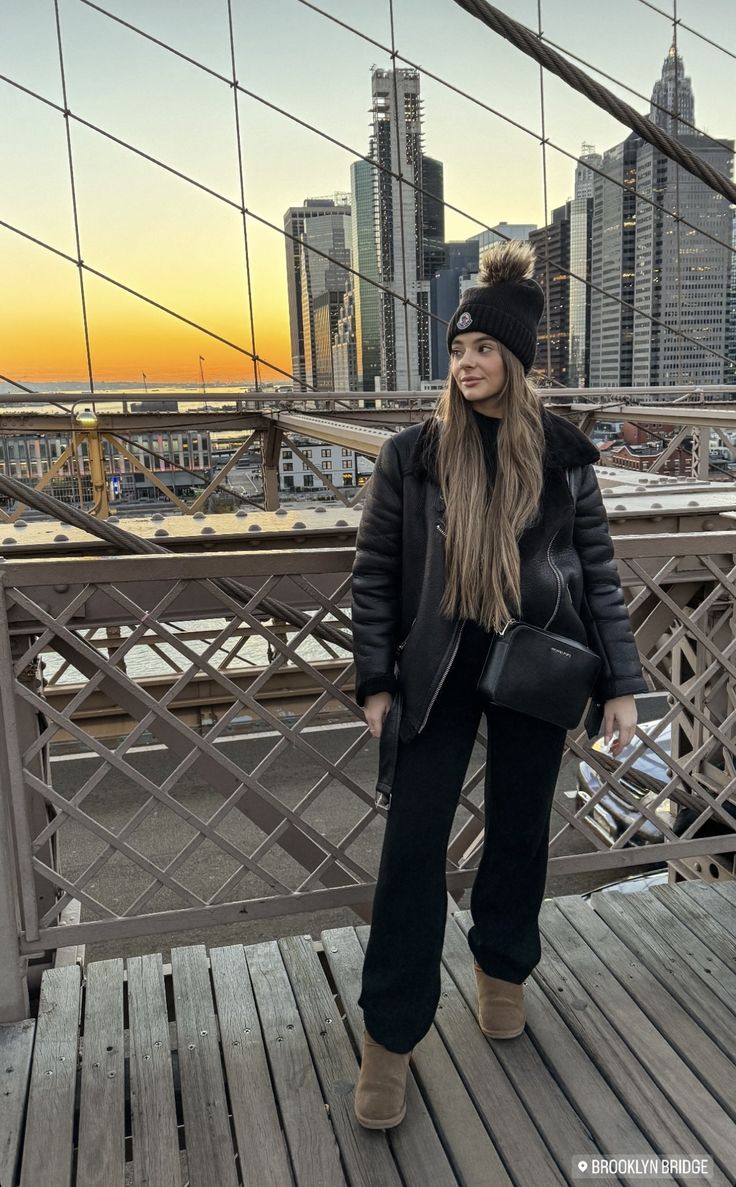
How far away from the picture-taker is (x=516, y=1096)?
5.67ft

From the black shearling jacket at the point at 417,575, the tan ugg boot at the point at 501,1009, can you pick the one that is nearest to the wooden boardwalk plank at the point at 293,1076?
the tan ugg boot at the point at 501,1009

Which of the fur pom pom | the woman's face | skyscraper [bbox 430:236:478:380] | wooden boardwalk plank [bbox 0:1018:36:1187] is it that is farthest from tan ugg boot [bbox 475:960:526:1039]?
skyscraper [bbox 430:236:478:380]

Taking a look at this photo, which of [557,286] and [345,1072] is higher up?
[557,286]

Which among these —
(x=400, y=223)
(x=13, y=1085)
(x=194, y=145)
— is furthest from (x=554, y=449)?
(x=194, y=145)

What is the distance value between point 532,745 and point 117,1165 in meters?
1.10

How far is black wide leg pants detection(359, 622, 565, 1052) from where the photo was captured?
1660 millimetres

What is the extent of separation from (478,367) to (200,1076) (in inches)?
61.0

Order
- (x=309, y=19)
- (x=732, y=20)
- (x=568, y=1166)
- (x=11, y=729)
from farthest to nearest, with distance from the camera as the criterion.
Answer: (x=732, y=20) → (x=309, y=19) → (x=11, y=729) → (x=568, y=1166)

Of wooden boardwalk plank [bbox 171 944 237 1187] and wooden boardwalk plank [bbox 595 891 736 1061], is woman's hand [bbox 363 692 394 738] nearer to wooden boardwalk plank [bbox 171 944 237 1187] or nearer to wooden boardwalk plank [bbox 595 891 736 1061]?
wooden boardwalk plank [bbox 171 944 237 1187]

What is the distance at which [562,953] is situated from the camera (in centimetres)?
220

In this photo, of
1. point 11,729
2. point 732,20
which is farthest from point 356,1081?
point 732,20

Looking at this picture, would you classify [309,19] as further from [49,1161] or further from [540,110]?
[49,1161]

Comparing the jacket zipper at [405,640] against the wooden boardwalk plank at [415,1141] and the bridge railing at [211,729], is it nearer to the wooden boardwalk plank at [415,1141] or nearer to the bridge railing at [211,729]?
the bridge railing at [211,729]

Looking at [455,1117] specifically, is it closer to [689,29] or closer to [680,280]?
[680,280]
